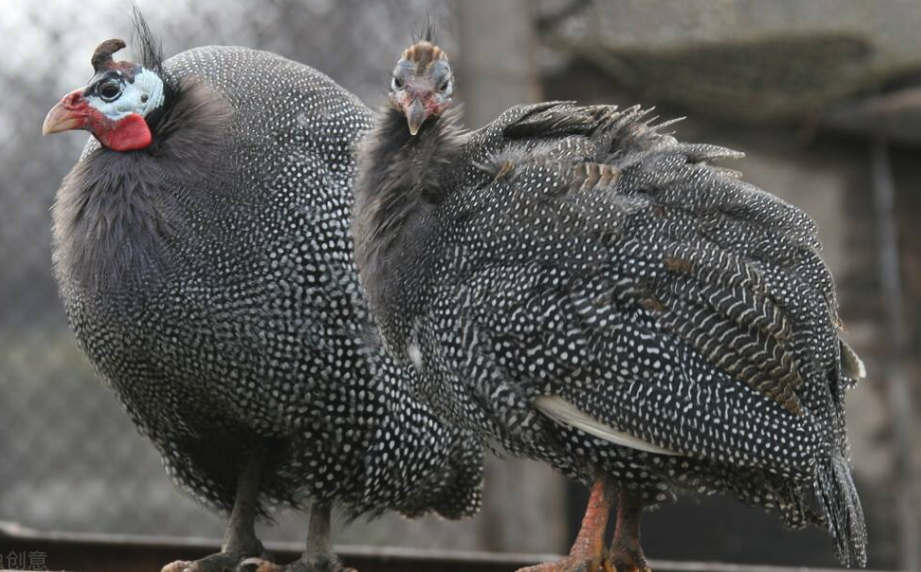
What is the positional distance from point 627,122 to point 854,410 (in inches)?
117

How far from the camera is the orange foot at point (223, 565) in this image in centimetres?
355

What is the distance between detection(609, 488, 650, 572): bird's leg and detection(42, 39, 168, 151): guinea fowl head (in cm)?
150

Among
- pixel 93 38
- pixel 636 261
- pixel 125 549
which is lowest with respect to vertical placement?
pixel 125 549

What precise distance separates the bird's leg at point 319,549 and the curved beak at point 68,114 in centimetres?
117

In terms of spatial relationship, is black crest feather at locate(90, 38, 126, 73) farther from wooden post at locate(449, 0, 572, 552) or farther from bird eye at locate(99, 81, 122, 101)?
wooden post at locate(449, 0, 572, 552)

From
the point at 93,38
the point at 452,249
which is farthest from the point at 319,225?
the point at 93,38

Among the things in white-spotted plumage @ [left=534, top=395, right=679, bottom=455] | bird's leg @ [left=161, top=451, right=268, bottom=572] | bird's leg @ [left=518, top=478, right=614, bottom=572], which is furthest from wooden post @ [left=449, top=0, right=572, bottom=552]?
white-spotted plumage @ [left=534, top=395, right=679, bottom=455]

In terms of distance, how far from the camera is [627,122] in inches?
127

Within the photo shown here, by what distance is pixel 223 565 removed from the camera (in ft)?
11.8

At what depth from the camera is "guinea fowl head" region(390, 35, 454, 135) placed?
129 inches

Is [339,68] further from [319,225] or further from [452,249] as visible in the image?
[452,249]

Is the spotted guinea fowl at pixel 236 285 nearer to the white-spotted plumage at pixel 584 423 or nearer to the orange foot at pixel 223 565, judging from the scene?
the orange foot at pixel 223 565

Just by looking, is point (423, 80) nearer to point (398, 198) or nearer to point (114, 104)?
point (398, 198)

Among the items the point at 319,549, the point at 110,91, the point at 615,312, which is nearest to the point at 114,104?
the point at 110,91
